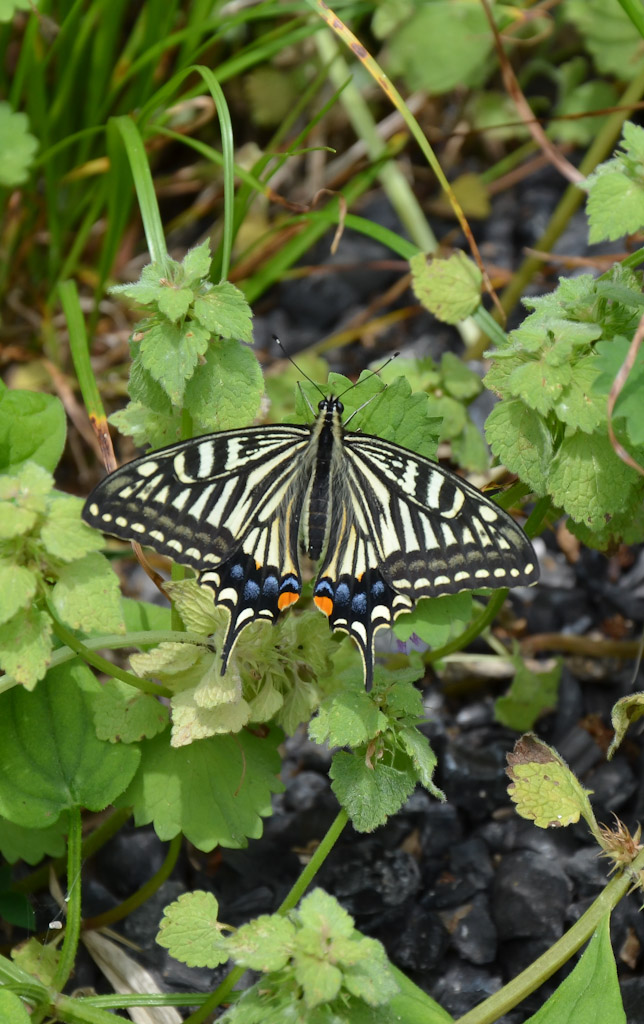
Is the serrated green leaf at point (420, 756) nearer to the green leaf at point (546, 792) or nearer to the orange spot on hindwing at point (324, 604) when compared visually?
the green leaf at point (546, 792)

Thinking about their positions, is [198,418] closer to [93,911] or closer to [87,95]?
[93,911]

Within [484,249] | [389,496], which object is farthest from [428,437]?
[484,249]

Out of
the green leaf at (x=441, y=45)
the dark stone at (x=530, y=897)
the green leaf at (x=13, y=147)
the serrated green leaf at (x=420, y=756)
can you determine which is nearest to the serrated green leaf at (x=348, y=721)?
the serrated green leaf at (x=420, y=756)

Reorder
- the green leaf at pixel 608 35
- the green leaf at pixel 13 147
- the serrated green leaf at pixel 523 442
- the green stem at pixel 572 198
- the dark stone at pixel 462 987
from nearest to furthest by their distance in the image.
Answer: the serrated green leaf at pixel 523 442
the dark stone at pixel 462 987
the green leaf at pixel 13 147
the green stem at pixel 572 198
the green leaf at pixel 608 35

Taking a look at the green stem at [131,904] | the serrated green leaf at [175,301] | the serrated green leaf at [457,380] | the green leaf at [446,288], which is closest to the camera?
the serrated green leaf at [175,301]

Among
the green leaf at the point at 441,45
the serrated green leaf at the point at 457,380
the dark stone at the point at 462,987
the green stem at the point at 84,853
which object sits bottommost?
the dark stone at the point at 462,987

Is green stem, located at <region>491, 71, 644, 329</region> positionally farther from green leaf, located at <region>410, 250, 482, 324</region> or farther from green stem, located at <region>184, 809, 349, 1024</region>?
green stem, located at <region>184, 809, 349, 1024</region>

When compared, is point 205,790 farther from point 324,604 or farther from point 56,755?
point 324,604

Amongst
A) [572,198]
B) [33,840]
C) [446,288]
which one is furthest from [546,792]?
[572,198]
